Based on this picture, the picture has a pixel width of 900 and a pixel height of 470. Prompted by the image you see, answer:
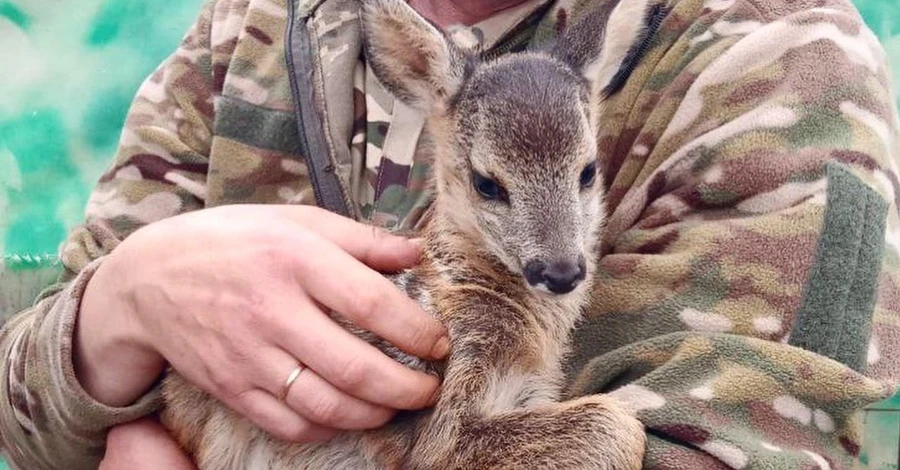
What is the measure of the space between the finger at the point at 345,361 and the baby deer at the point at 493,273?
94mm

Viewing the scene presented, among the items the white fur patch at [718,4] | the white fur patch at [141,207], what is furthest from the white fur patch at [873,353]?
the white fur patch at [141,207]

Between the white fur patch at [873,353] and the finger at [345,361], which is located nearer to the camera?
the white fur patch at [873,353]

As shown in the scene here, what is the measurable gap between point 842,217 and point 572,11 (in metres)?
0.85

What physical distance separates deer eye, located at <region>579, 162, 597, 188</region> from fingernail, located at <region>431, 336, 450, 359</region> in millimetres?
411

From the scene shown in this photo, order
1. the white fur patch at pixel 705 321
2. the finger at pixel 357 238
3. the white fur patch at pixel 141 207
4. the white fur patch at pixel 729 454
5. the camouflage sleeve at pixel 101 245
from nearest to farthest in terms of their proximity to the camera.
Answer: the white fur patch at pixel 729 454 → the white fur patch at pixel 705 321 → the finger at pixel 357 238 → the camouflage sleeve at pixel 101 245 → the white fur patch at pixel 141 207

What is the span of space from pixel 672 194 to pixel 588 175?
233 millimetres

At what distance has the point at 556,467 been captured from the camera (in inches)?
60.4

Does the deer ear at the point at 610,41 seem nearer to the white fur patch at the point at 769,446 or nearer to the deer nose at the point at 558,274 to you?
the deer nose at the point at 558,274

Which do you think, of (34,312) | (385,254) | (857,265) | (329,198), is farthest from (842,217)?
(34,312)

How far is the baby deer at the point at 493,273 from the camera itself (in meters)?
1.59

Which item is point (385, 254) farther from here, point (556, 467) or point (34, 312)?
point (34, 312)

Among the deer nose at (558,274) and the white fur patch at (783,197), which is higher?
the white fur patch at (783,197)

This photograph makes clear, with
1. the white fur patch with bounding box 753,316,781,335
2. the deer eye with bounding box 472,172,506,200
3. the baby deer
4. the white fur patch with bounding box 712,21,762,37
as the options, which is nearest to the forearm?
the baby deer

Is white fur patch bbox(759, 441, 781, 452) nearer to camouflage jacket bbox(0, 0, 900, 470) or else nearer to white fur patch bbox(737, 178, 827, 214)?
camouflage jacket bbox(0, 0, 900, 470)
